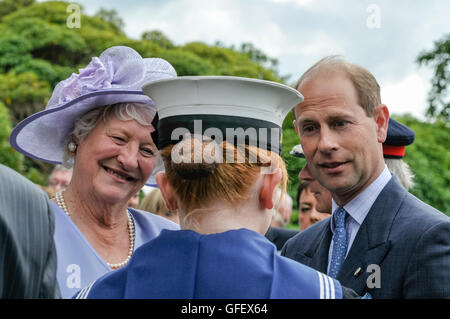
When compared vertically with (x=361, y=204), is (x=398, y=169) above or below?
above

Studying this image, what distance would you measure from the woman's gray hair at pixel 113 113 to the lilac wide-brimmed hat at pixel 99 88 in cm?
3

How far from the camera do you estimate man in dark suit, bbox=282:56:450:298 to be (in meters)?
2.20

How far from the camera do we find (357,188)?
8.27 ft

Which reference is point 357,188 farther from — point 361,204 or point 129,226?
point 129,226

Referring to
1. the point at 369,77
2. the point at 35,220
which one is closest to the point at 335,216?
the point at 369,77

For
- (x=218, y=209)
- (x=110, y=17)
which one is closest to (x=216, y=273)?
(x=218, y=209)

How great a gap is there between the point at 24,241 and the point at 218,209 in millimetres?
607

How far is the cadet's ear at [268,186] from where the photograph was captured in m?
1.81

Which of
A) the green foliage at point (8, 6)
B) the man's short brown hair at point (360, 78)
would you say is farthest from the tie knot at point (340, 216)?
the green foliage at point (8, 6)

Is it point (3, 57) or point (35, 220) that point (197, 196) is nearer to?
point (35, 220)

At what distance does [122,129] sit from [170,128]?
0.98m

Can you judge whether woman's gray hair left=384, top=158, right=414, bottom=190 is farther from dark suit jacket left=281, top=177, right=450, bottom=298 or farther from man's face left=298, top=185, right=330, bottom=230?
man's face left=298, top=185, right=330, bottom=230

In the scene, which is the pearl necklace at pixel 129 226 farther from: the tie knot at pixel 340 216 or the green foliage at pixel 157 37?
the green foliage at pixel 157 37
